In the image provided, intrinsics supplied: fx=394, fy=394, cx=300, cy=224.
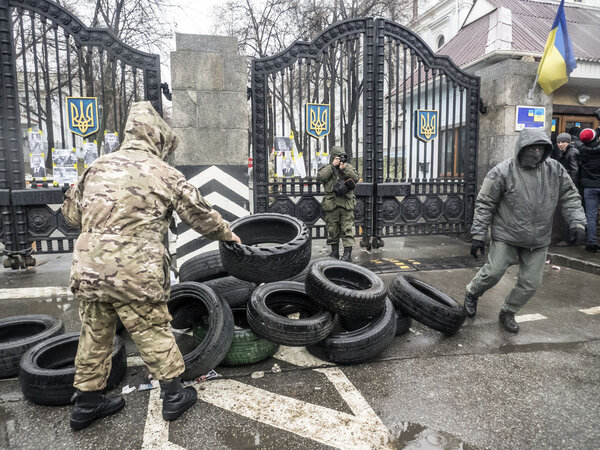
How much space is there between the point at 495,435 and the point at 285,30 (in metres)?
17.5

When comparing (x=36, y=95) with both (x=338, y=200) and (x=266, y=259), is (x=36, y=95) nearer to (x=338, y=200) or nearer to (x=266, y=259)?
(x=338, y=200)

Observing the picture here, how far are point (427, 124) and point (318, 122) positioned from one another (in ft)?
6.97

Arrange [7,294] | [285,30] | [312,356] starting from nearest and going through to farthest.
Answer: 1. [312,356]
2. [7,294]
3. [285,30]

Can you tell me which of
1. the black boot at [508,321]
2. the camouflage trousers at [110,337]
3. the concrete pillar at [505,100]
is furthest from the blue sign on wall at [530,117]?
the camouflage trousers at [110,337]

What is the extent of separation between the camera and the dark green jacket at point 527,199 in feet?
12.6

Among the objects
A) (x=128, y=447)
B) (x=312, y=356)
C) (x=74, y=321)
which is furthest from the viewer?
(x=74, y=321)

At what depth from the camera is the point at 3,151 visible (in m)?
5.84

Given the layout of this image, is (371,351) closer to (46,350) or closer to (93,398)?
(93,398)

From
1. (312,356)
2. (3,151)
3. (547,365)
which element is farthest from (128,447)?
(3,151)

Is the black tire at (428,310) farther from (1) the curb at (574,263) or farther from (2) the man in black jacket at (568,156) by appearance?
(2) the man in black jacket at (568,156)

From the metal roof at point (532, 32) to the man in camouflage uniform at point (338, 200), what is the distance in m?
4.13

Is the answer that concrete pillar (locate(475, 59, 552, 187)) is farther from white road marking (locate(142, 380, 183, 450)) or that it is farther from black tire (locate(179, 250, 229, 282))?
white road marking (locate(142, 380, 183, 450))

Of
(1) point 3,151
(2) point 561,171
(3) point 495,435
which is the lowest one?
(3) point 495,435

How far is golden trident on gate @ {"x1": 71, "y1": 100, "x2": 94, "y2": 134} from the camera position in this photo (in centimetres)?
577
